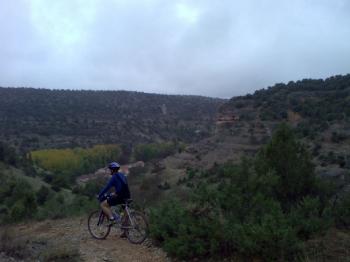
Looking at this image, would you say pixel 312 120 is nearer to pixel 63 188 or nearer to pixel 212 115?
pixel 63 188

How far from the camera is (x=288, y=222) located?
8258 millimetres

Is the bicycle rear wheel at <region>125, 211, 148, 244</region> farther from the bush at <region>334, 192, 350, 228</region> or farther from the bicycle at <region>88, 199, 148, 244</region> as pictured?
the bush at <region>334, 192, 350, 228</region>

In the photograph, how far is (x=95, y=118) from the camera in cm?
6712

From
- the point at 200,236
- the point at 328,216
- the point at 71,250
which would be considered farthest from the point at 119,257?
the point at 328,216

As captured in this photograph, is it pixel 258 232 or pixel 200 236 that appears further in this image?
pixel 200 236

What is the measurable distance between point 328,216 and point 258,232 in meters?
1.92

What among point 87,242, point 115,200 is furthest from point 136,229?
point 87,242

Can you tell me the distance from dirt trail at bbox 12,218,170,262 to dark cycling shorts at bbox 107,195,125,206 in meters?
0.79

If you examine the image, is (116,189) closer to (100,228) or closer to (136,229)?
(136,229)

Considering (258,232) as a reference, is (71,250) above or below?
below

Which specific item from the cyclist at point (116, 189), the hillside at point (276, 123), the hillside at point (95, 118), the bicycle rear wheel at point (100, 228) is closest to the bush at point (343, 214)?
the cyclist at point (116, 189)

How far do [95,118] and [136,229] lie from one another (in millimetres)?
57874

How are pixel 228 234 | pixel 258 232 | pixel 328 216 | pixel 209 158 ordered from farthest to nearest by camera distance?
pixel 209 158 < pixel 328 216 < pixel 228 234 < pixel 258 232

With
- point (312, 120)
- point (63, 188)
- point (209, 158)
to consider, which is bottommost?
point (63, 188)
